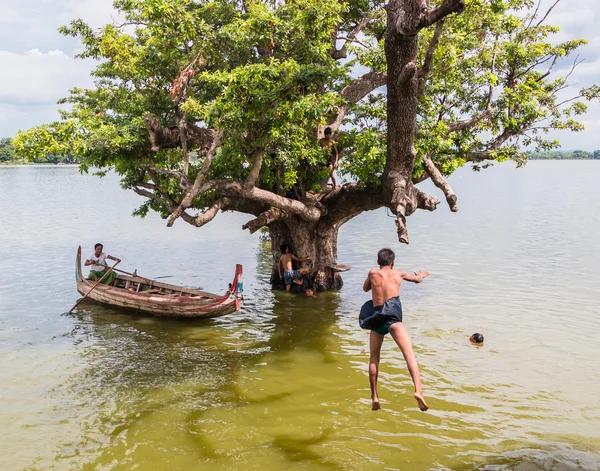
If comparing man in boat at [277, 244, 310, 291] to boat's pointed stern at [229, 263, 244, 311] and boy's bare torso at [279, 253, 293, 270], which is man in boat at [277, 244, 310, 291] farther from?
boat's pointed stern at [229, 263, 244, 311]

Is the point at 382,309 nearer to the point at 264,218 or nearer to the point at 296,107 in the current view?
the point at 296,107

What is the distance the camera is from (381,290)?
7.94 m

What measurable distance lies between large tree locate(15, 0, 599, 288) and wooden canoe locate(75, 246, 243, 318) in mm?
2185

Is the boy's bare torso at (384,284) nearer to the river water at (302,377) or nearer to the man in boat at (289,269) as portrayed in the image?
the river water at (302,377)

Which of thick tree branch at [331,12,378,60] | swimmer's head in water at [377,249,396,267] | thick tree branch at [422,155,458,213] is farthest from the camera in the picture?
thick tree branch at [331,12,378,60]

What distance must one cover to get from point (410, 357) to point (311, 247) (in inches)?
429

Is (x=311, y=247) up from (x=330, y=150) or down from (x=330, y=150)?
down

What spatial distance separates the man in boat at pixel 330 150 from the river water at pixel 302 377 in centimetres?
440

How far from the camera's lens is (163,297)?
15086mm

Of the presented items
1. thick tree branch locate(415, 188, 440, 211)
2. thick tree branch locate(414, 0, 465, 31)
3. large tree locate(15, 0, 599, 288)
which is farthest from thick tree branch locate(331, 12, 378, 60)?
thick tree branch locate(414, 0, 465, 31)

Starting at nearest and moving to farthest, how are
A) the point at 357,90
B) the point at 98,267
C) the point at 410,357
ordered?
the point at 410,357 → the point at 357,90 → the point at 98,267

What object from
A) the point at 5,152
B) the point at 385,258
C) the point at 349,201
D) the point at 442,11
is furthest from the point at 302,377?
the point at 5,152

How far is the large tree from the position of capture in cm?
1207

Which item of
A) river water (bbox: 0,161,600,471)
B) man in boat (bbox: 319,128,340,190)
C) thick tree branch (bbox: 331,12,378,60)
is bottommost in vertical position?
river water (bbox: 0,161,600,471)
